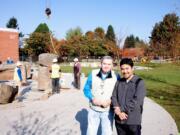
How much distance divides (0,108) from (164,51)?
41051 mm

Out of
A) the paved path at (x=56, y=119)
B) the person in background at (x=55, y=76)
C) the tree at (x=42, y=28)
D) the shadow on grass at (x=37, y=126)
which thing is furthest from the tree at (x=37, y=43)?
the shadow on grass at (x=37, y=126)

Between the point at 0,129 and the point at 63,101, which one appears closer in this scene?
the point at 0,129

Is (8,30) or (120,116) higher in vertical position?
(8,30)

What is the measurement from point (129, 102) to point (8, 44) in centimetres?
4580

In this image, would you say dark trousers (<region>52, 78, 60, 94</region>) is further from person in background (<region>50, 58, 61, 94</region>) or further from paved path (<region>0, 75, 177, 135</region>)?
paved path (<region>0, 75, 177, 135</region>)

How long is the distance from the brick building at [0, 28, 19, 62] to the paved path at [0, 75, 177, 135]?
36.5 meters

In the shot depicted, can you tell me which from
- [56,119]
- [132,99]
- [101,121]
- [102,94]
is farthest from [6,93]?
[132,99]

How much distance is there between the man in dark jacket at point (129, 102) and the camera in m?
4.72

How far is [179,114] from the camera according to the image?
10.1 m

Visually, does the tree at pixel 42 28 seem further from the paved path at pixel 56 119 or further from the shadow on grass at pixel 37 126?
the shadow on grass at pixel 37 126

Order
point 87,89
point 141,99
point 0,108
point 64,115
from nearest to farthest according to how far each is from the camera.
Answer: point 141,99, point 87,89, point 64,115, point 0,108

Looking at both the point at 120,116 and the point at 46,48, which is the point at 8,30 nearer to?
the point at 46,48

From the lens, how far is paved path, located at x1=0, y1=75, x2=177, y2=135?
25.8ft

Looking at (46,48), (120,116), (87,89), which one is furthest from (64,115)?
(46,48)
